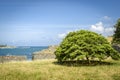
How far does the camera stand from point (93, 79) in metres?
16.1

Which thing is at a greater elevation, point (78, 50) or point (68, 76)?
point (78, 50)

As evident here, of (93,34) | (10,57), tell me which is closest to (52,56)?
(10,57)

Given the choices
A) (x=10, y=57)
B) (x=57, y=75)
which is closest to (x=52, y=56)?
(x=10, y=57)

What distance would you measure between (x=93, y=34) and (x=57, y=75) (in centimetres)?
1017

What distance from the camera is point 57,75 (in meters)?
17.5

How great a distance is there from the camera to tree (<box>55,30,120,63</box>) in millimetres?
23681

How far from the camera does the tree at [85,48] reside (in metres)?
23.7

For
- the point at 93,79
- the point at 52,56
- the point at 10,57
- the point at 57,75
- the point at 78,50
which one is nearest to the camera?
the point at 93,79

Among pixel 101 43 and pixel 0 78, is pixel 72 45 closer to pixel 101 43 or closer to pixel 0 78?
pixel 101 43

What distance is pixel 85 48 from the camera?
955 inches

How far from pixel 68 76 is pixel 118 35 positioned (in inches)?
943

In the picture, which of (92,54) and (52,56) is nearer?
(92,54)

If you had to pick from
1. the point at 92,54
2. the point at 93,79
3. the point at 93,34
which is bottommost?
the point at 93,79

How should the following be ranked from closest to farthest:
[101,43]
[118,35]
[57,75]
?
[57,75], [101,43], [118,35]
